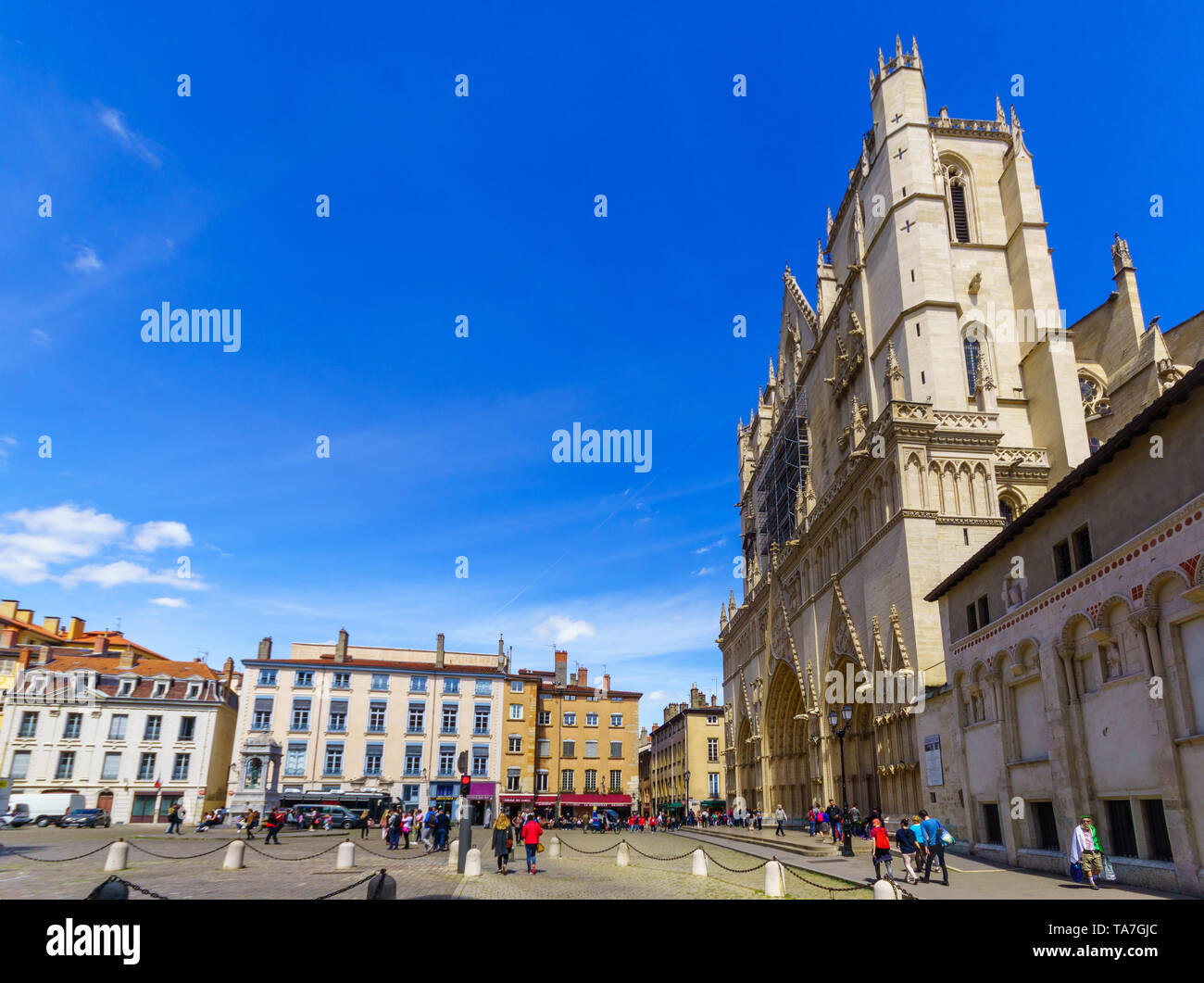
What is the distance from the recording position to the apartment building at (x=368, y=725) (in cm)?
5931

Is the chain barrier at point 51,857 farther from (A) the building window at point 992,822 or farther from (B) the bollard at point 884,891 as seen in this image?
(A) the building window at point 992,822

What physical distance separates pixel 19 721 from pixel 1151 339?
6907 cm

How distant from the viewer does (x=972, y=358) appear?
118 ft

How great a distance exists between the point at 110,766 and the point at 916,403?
2193 inches

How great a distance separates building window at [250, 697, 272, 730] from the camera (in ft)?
→ 197

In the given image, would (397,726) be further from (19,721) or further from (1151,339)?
(1151,339)

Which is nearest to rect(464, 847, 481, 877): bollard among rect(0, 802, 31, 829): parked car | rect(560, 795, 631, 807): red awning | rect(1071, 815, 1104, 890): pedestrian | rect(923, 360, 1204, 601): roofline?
rect(1071, 815, 1104, 890): pedestrian

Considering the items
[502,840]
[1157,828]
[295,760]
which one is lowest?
[502,840]

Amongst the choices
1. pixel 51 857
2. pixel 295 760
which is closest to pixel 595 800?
pixel 295 760

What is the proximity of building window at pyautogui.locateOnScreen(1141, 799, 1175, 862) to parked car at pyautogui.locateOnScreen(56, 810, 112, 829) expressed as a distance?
177ft

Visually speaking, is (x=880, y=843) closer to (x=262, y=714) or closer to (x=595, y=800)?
(x=262, y=714)

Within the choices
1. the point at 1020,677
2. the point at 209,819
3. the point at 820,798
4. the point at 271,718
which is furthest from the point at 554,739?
the point at 1020,677

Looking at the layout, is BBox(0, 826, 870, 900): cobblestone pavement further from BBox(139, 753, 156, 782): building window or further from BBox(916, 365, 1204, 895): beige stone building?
BBox(139, 753, 156, 782): building window
